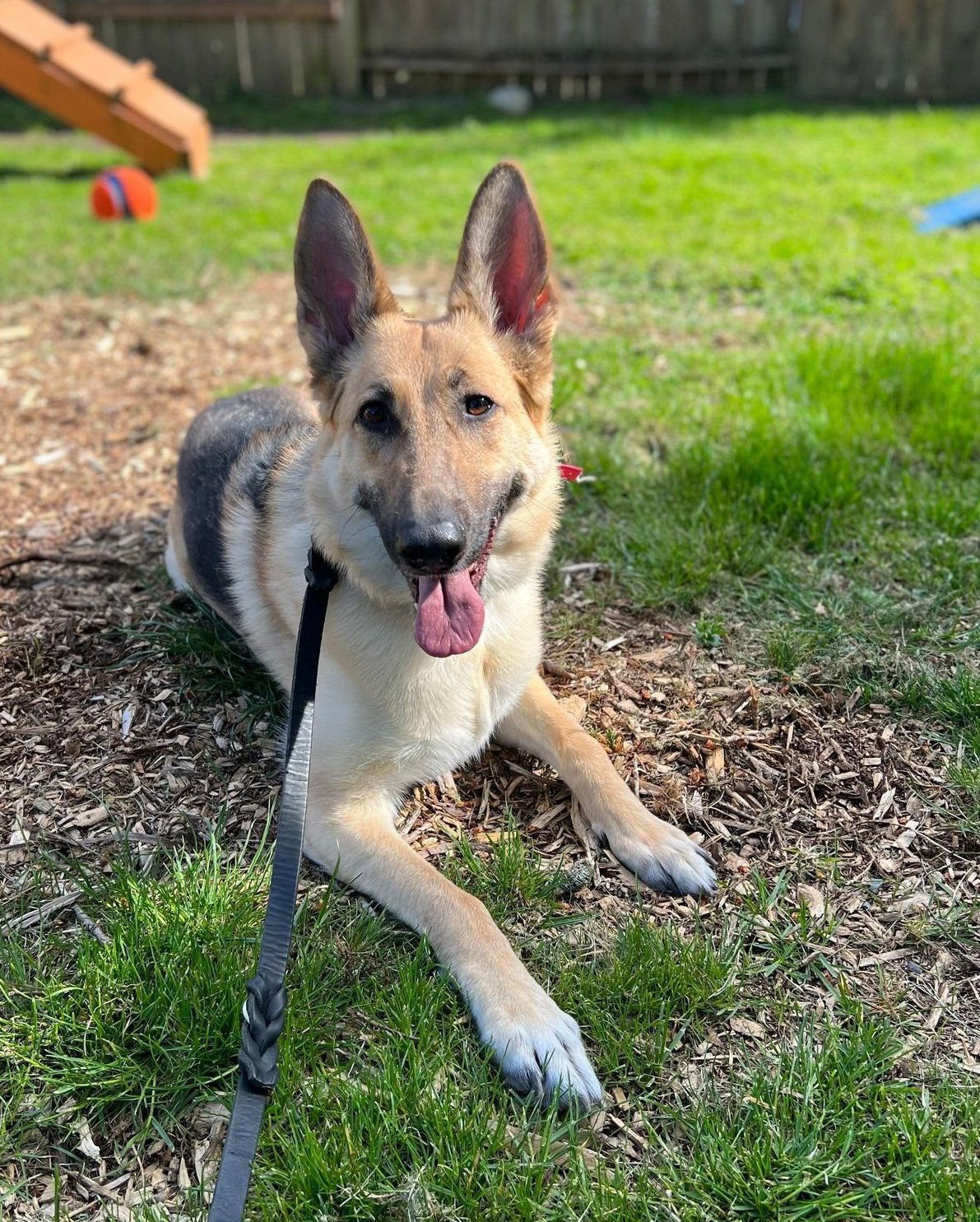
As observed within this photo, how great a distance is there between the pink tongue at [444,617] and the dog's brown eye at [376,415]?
475mm

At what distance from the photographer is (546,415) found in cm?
323

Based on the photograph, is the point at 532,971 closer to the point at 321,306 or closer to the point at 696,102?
the point at 321,306

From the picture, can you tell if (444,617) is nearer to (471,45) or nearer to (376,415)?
(376,415)

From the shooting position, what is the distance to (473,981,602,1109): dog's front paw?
7.55 feet

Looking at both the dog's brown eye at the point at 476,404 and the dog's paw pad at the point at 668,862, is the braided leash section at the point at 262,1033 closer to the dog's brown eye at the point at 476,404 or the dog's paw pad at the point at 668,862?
the dog's paw pad at the point at 668,862

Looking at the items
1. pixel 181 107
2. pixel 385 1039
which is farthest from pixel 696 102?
pixel 385 1039

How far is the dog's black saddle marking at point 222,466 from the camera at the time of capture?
3.64m

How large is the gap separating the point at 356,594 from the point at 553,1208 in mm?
1659

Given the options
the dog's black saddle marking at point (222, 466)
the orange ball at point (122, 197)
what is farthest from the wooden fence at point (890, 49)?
the dog's black saddle marking at point (222, 466)

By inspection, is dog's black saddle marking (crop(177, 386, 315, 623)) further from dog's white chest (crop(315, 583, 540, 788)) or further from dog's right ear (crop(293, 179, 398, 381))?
dog's white chest (crop(315, 583, 540, 788))

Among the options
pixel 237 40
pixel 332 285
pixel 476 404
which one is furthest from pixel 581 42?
pixel 476 404

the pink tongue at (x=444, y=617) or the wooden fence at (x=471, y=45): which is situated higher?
the wooden fence at (x=471, y=45)

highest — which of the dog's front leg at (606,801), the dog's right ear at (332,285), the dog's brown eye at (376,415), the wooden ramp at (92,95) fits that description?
the wooden ramp at (92,95)

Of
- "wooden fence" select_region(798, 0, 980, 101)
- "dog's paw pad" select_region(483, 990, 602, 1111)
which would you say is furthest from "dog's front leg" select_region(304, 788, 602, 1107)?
"wooden fence" select_region(798, 0, 980, 101)
